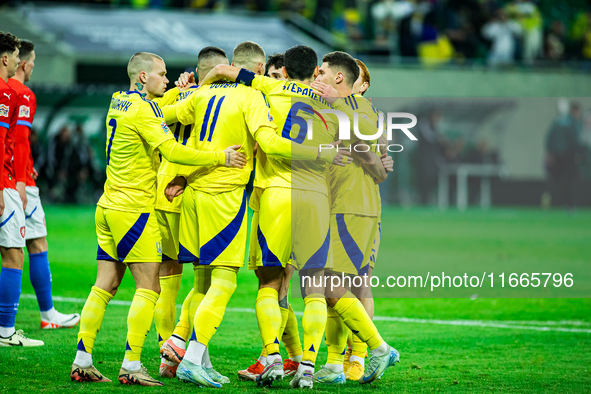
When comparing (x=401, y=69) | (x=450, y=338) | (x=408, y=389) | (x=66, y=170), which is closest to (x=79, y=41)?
(x=66, y=170)

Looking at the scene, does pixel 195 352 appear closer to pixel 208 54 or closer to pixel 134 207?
pixel 134 207

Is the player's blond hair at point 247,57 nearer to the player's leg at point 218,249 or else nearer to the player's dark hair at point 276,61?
the player's dark hair at point 276,61

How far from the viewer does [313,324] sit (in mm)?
5355

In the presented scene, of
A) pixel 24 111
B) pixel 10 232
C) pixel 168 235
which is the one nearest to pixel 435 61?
pixel 24 111

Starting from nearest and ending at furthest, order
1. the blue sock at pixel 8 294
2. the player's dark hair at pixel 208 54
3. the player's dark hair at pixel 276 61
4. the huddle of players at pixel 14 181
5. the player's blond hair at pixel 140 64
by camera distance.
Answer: the player's blond hair at pixel 140 64, the player's dark hair at pixel 208 54, the huddle of players at pixel 14 181, the player's dark hair at pixel 276 61, the blue sock at pixel 8 294

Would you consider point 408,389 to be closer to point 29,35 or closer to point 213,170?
point 213,170

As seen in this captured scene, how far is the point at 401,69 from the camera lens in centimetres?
2248

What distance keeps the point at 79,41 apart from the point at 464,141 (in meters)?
A: 11.8

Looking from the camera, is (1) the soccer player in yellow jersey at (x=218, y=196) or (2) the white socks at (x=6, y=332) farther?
(2) the white socks at (x=6, y=332)

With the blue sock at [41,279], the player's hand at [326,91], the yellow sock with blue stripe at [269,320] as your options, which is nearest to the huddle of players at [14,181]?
the blue sock at [41,279]

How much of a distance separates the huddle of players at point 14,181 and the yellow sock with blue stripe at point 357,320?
268 centimetres

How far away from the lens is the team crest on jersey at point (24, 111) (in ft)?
21.7

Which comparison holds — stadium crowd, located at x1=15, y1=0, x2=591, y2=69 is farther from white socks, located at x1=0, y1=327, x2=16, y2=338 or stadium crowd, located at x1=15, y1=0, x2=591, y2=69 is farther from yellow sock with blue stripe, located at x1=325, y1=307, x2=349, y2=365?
yellow sock with blue stripe, located at x1=325, y1=307, x2=349, y2=365

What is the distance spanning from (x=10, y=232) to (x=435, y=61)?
18055 mm
